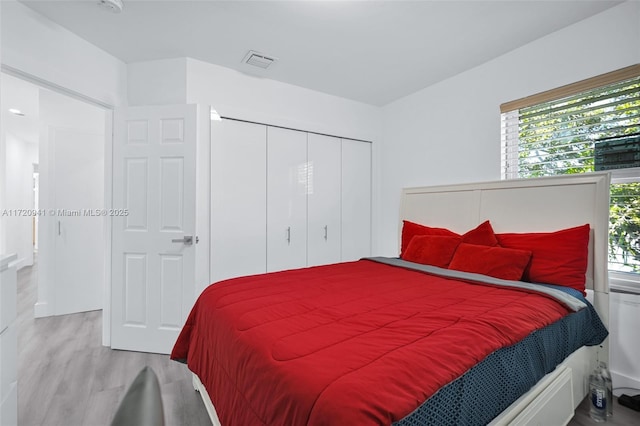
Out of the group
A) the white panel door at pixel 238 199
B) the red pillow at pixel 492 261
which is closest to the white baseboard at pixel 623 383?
the red pillow at pixel 492 261

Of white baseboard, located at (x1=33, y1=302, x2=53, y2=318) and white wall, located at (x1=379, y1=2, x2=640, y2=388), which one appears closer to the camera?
white wall, located at (x1=379, y1=2, x2=640, y2=388)

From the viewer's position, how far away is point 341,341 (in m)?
1.13

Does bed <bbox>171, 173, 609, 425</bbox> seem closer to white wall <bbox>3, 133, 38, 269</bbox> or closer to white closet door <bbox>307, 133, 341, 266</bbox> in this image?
white closet door <bbox>307, 133, 341, 266</bbox>

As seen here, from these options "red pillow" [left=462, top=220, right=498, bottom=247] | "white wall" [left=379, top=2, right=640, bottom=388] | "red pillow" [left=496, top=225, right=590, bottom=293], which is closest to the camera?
"red pillow" [left=496, top=225, right=590, bottom=293]

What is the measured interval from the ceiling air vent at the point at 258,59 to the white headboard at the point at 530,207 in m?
1.92

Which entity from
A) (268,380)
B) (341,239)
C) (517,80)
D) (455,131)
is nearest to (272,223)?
(341,239)

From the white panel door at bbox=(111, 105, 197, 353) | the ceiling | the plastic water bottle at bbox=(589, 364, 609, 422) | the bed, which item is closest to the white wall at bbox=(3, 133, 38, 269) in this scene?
the white panel door at bbox=(111, 105, 197, 353)

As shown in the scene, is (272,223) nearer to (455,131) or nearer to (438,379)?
(455,131)

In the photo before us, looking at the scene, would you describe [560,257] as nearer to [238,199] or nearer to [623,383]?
[623,383]

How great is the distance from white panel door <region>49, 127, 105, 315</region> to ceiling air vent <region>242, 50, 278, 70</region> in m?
2.29

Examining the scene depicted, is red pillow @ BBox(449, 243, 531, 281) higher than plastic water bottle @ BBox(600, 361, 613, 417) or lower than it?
higher

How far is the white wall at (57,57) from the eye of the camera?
2.02 meters

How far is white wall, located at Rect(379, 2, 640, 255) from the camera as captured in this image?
2.19 m

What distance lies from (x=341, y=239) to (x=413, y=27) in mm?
2305
